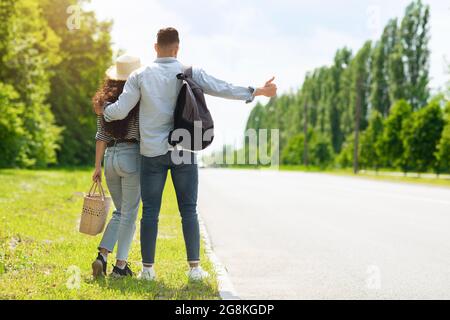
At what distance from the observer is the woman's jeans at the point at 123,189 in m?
6.22

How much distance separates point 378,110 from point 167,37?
6730 cm

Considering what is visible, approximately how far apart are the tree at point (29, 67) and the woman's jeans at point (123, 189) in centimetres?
2976

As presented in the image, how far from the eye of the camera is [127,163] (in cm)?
620

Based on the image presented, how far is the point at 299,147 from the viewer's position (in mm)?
81688

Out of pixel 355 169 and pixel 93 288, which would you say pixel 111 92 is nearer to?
pixel 93 288

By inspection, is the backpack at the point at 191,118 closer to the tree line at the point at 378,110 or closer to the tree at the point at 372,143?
the tree line at the point at 378,110

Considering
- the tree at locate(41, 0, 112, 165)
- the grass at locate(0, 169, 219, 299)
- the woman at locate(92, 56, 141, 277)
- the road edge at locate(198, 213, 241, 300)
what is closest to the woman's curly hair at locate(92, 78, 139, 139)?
the woman at locate(92, 56, 141, 277)

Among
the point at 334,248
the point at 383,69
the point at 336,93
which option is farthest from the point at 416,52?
the point at 334,248

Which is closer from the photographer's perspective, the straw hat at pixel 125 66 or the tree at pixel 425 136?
the straw hat at pixel 125 66

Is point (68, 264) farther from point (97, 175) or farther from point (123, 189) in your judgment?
point (123, 189)

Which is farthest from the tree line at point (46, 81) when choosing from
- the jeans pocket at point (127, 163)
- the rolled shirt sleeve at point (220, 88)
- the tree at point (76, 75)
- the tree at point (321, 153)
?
the rolled shirt sleeve at point (220, 88)

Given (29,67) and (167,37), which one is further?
(29,67)

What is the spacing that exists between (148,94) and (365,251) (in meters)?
4.16
